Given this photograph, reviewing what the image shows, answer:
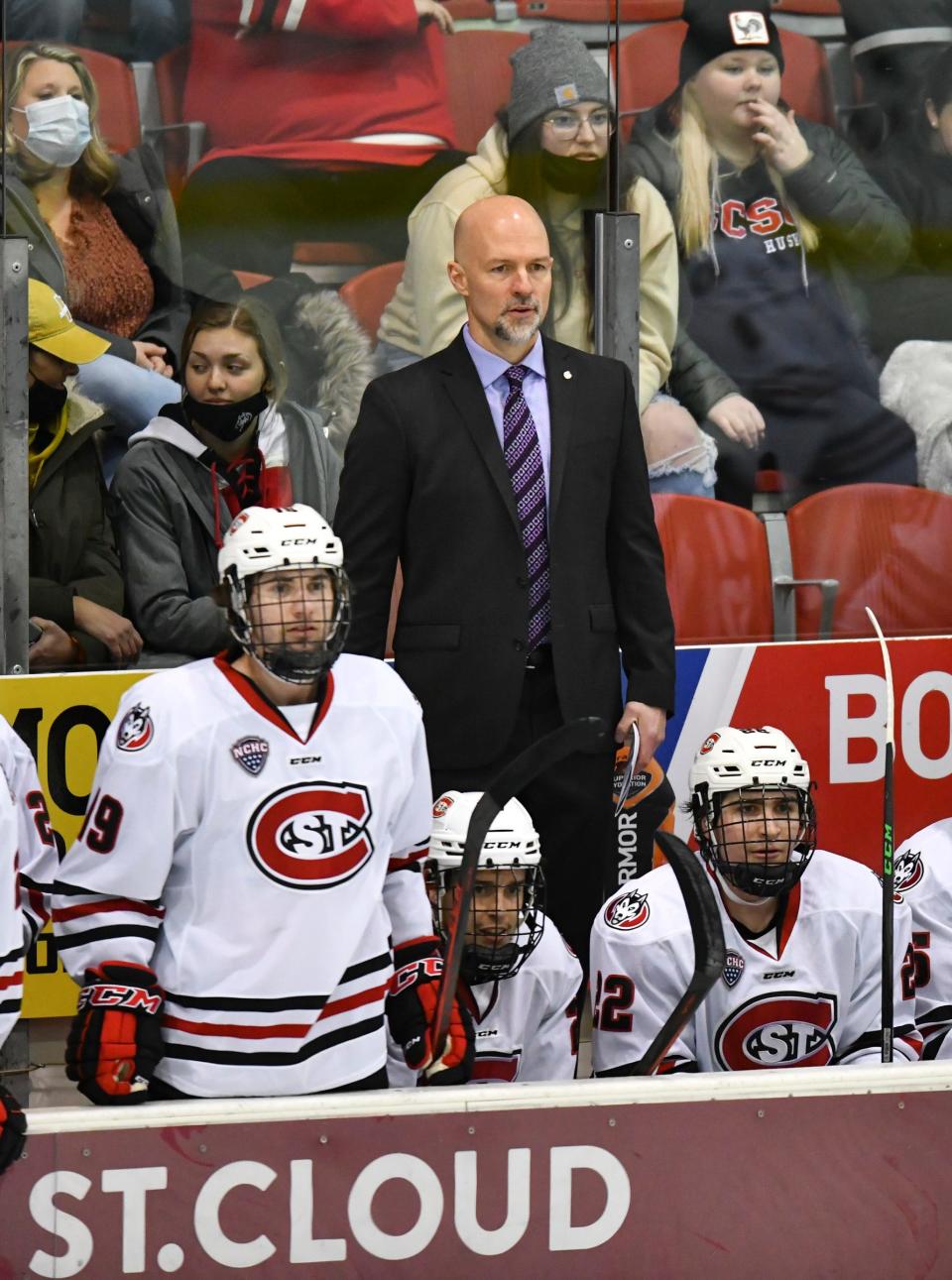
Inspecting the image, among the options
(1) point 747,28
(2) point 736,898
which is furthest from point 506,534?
(1) point 747,28

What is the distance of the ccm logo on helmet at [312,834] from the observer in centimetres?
285

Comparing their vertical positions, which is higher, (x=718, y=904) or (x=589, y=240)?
(x=589, y=240)

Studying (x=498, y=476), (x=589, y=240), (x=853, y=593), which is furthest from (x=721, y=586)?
(x=498, y=476)

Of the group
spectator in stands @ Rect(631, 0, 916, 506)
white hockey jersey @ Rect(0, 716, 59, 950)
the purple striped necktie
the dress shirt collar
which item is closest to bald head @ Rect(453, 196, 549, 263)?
the dress shirt collar

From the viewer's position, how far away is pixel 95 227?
4.27m

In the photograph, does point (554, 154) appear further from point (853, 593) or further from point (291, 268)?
point (853, 593)

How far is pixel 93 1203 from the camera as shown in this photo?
2.64 m

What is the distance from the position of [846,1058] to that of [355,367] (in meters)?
1.74

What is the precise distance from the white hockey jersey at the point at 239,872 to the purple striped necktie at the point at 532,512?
875mm

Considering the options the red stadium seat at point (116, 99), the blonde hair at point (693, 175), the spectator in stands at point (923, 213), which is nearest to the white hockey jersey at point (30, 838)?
the red stadium seat at point (116, 99)

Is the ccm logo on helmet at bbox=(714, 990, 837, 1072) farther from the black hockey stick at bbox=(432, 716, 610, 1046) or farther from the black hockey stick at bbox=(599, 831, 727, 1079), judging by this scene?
the black hockey stick at bbox=(432, 716, 610, 1046)

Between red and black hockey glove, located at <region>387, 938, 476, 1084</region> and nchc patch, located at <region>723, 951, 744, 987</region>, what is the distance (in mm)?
708

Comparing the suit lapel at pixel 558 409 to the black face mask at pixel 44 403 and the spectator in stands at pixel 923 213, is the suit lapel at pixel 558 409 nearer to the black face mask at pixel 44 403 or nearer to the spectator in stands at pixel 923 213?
the black face mask at pixel 44 403

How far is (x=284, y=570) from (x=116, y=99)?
5.60ft
